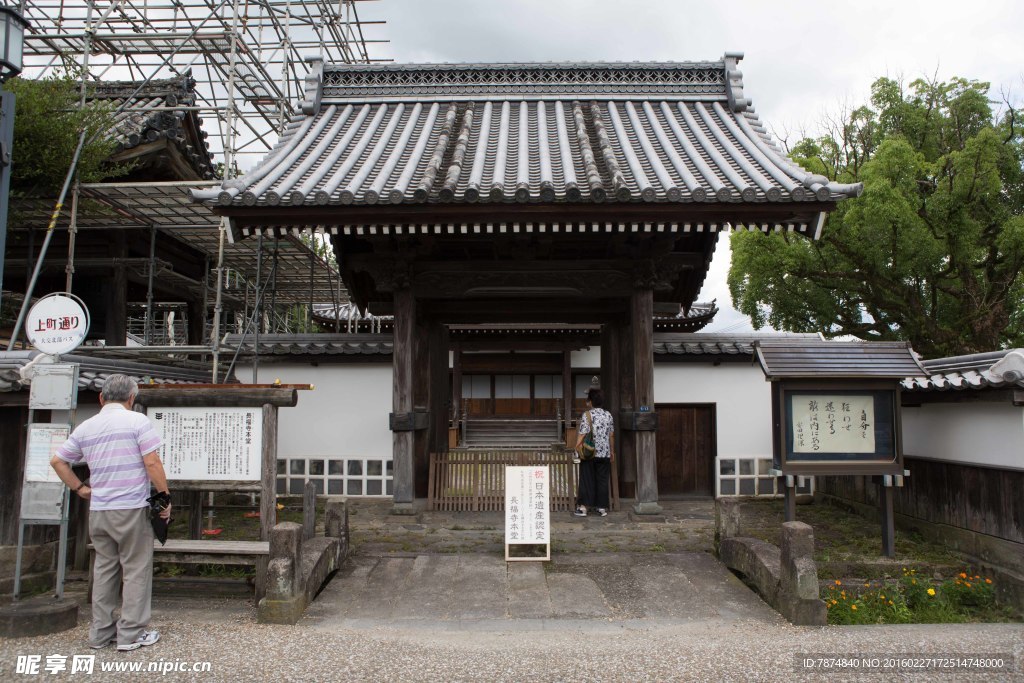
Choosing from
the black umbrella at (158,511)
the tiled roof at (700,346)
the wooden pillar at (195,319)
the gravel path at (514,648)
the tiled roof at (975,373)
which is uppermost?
the wooden pillar at (195,319)

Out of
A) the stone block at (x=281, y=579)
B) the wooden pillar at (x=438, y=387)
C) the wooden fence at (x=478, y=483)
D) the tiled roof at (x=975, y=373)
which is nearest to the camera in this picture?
the stone block at (x=281, y=579)

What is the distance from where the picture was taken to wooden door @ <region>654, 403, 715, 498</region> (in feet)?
36.7

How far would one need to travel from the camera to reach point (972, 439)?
666cm

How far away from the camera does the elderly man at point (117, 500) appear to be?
14.9ft

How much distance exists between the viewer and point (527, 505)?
6.46 metres

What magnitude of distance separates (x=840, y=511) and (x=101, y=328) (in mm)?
12657

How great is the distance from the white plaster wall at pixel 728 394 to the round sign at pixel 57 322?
27.5ft

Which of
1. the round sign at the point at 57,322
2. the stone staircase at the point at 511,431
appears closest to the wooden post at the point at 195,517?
the round sign at the point at 57,322

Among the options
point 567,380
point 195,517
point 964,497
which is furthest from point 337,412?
point 567,380

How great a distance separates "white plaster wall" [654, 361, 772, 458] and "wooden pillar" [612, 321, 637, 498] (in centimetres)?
150

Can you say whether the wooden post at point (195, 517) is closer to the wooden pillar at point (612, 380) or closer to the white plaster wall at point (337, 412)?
the white plaster wall at point (337, 412)

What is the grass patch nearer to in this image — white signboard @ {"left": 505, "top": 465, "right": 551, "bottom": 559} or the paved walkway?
the paved walkway

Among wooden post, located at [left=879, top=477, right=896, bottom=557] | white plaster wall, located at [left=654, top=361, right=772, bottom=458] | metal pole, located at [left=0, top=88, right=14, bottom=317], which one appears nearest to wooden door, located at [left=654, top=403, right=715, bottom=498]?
white plaster wall, located at [left=654, top=361, right=772, bottom=458]

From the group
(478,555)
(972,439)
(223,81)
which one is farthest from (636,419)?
(223,81)
